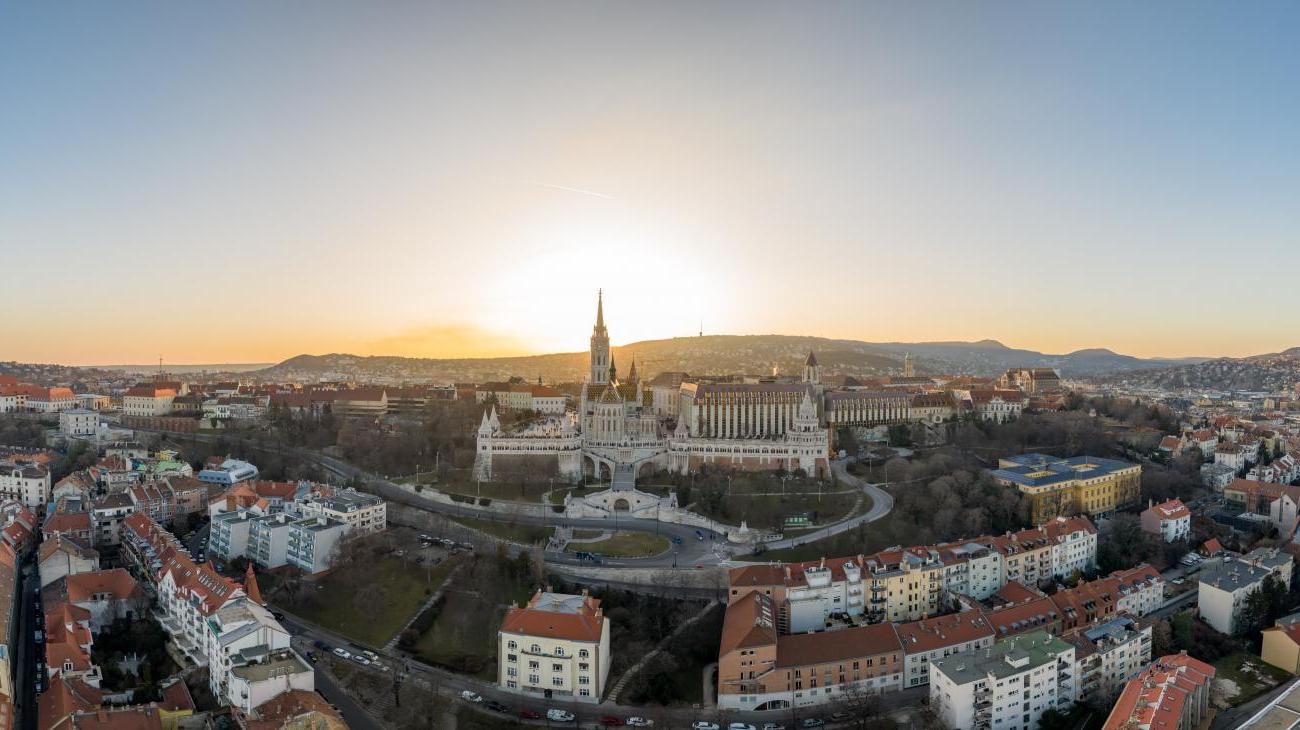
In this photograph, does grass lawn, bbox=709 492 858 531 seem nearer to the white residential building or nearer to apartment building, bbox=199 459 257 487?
the white residential building

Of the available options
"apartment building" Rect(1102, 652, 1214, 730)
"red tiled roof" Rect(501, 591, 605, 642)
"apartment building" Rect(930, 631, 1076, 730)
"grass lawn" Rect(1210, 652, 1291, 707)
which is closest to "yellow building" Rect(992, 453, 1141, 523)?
"grass lawn" Rect(1210, 652, 1291, 707)

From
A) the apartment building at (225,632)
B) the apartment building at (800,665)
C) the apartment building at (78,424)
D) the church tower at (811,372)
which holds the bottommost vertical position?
the apartment building at (800,665)

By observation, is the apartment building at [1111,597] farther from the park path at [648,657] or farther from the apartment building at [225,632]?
the apartment building at [225,632]

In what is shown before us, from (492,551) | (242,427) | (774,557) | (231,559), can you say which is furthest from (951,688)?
(242,427)

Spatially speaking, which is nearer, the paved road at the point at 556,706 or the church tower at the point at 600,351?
the paved road at the point at 556,706

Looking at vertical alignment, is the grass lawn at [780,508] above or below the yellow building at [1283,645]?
above

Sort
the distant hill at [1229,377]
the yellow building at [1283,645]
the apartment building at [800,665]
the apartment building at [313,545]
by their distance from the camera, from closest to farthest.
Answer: the apartment building at [800,665], the yellow building at [1283,645], the apartment building at [313,545], the distant hill at [1229,377]

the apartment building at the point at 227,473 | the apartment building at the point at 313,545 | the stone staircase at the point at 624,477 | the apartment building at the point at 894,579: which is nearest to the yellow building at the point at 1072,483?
the apartment building at the point at 894,579

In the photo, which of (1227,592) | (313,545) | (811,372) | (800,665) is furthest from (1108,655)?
(811,372)
